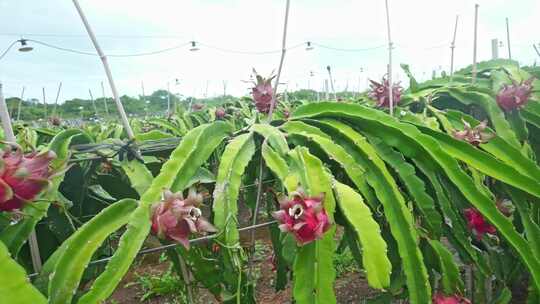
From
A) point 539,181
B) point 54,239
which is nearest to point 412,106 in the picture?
point 539,181

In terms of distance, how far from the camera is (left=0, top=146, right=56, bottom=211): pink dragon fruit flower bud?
58 centimetres

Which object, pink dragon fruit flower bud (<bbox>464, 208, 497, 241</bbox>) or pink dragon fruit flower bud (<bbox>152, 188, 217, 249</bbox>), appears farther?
pink dragon fruit flower bud (<bbox>464, 208, 497, 241</bbox>)

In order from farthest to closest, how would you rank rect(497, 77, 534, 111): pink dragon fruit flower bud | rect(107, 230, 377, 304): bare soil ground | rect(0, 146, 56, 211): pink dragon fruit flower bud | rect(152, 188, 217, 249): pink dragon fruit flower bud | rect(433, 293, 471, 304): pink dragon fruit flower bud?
1. rect(107, 230, 377, 304): bare soil ground
2. rect(497, 77, 534, 111): pink dragon fruit flower bud
3. rect(433, 293, 471, 304): pink dragon fruit flower bud
4. rect(152, 188, 217, 249): pink dragon fruit flower bud
5. rect(0, 146, 56, 211): pink dragon fruit flower bud

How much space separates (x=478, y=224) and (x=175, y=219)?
749 mm

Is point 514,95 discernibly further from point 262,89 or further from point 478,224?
point 262,89

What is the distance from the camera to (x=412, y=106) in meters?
1.66

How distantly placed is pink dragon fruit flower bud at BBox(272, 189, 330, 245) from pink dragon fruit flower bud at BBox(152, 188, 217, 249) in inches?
5.4

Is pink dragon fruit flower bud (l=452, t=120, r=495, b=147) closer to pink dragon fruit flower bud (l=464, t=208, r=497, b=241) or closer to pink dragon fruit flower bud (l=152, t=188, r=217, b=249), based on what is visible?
pink dragon fruit flower bud (l=464, t=208, r=497, b=241)

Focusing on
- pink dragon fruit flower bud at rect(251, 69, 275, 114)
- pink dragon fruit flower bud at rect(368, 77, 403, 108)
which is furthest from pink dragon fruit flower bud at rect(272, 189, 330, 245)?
pink dragon fruit flower bud at rect(368, 77, 403, 108)

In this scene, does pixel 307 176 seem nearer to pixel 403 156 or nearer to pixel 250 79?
pixel 403 156

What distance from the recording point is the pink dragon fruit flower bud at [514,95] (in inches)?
54.5

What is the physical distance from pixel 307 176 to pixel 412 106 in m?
0.94

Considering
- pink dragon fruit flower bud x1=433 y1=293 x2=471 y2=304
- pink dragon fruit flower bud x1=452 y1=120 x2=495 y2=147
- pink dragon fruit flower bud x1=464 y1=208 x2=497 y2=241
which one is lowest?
pink dragon fruit flower bud x1=433 y1=293 x2=471 y2=304

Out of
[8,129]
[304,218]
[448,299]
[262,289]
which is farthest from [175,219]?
[262,289]
